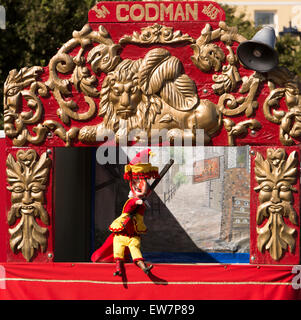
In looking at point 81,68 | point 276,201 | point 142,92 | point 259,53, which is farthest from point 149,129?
point 276,201

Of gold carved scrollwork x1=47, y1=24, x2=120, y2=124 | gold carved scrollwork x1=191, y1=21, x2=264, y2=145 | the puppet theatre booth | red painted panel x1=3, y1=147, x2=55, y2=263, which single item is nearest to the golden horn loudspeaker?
the puppet theatre booth

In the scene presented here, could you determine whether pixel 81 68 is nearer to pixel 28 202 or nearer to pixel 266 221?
pixel 28 202

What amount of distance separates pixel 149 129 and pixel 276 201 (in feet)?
5.96

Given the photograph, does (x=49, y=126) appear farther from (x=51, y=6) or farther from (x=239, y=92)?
(x=51, y=6)

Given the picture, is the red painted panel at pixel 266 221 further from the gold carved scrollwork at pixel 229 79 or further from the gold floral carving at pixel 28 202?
the gold floral carving at pixel 28 202

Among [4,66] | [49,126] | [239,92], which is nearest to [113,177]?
[49,126]

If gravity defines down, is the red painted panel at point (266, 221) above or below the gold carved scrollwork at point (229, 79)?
below

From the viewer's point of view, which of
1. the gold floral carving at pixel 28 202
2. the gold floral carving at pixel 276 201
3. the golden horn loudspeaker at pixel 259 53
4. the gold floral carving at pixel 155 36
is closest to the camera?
the golden horn loudspeaker at pixel 259 53

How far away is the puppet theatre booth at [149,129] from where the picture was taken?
779 cm

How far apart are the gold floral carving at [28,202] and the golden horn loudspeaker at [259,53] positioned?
9.22 feet

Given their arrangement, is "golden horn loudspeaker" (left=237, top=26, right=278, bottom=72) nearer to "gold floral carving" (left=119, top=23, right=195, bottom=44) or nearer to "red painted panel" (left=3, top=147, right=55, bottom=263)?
"gold floral carving" (left=119, top=23, right=195, bottom=44)

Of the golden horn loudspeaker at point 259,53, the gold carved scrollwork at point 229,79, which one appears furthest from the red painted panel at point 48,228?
the golden horn loudspeaker at point 259,53

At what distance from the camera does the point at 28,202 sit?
8094mm
